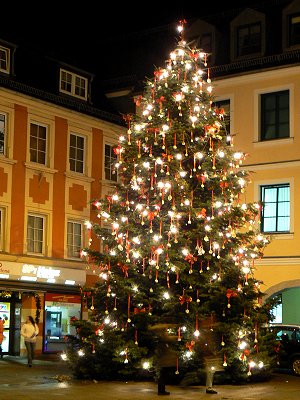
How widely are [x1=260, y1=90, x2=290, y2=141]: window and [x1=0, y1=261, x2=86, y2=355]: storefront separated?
9.11 meters

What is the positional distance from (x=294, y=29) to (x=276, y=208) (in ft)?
20.4

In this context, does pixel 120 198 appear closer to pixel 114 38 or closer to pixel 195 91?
pixel 195 91

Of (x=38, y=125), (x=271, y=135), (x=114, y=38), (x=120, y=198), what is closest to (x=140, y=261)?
(x=120, y=198)

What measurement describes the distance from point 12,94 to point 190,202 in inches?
448

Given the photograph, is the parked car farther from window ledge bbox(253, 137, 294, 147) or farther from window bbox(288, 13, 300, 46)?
window bbox(288, 13, 300, 46)

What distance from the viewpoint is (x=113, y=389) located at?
1814cm

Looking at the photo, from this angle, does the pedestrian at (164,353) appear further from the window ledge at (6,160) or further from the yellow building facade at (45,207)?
the window ledge at (6,160)

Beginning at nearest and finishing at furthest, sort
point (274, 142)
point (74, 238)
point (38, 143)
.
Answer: point (274, 142), point (38, 143), point (74, 238)

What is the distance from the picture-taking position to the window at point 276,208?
2686 cm

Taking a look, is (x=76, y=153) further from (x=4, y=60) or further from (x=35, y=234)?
(x=4, y=60)

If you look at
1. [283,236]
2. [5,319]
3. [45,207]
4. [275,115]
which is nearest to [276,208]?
[283,236]

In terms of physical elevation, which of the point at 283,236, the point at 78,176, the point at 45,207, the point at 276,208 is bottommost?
the point at 283,236

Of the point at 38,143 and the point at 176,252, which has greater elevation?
the point at 38,143

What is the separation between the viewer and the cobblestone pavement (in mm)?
16855
